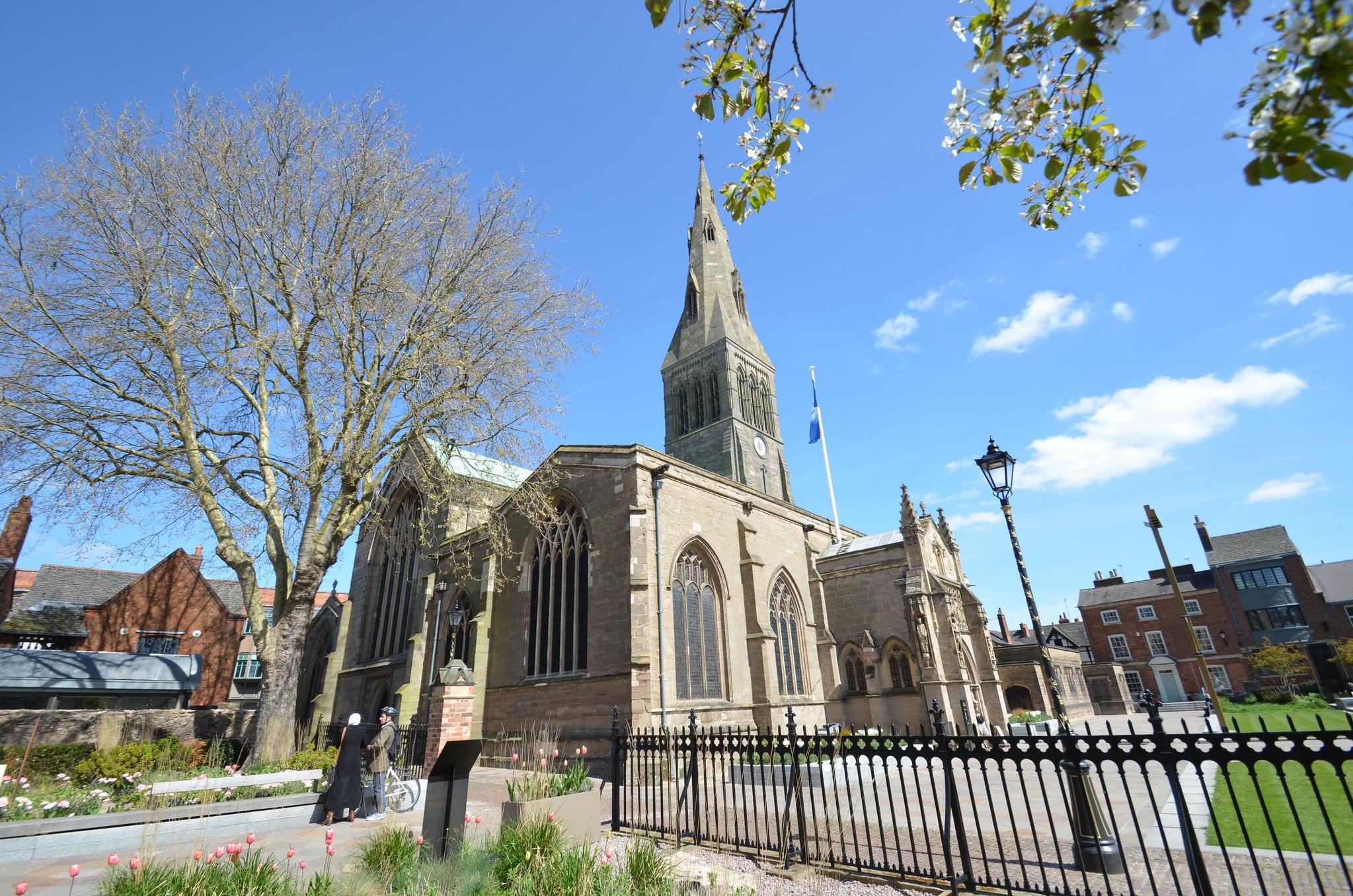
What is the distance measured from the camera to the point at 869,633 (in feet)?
73.9

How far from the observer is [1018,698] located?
3152 cm

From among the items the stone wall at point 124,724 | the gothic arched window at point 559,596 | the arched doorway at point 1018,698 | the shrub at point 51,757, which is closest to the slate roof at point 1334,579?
the arched doorway at point 1018,698

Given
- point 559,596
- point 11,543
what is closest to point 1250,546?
point 559,596

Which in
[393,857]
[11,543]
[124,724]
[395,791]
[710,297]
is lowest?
[395,791]

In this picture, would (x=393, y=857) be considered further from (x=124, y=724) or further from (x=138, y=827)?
(x=124, y=724)

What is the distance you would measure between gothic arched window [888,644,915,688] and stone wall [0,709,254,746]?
21.2 meters

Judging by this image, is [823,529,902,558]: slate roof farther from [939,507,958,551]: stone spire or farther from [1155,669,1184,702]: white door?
[1155,669,1184,702]: white door

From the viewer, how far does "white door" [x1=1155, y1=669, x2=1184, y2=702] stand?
48.2 m

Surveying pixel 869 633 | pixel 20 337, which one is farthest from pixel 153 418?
pixel 869 633

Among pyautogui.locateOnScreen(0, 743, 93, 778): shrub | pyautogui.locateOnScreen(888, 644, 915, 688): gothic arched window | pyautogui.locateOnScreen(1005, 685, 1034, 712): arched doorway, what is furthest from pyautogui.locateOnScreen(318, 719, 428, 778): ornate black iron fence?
pyautogui.locateOnScreen(1005, 685, 1034, 712): arched doorway

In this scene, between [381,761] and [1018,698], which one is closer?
[381,761]

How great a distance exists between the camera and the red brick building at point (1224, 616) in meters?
44.3

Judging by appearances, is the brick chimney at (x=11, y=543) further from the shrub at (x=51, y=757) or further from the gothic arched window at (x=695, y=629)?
the gothic arched window at (x=695, y=629)

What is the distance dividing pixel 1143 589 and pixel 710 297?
156 feet
